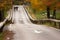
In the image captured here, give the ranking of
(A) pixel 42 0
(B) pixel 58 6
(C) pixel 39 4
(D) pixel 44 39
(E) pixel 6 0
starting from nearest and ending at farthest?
(D) pixel 44 39
(B) pixel 58 6
(A) pixel 42 0
(C) pixel 39 4
(E) pixel 6 0

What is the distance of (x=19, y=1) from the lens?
409ft

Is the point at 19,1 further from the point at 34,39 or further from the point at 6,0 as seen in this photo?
the point at 34,39

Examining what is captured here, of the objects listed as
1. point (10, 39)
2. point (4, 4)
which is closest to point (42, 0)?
point (4, 4)

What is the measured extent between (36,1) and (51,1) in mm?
6321

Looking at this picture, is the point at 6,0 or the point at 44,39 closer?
the point at 44,39

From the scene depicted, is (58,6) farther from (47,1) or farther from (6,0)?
(6,0)

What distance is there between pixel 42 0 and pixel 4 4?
8.37 meters

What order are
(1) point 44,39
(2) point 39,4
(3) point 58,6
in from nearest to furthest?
(1) point 44,39
(3) point 58,6
(2) point 39,4

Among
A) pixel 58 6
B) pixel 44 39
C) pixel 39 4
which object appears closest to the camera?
pixel 44 39

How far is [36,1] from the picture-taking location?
161 ft

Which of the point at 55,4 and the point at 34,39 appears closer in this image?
the point at 34,39

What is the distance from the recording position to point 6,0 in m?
50.8

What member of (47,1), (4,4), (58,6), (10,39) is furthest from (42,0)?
(10,39)

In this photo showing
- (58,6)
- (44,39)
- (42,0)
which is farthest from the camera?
(42,0)
